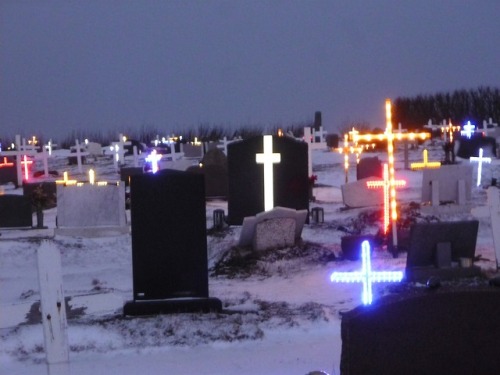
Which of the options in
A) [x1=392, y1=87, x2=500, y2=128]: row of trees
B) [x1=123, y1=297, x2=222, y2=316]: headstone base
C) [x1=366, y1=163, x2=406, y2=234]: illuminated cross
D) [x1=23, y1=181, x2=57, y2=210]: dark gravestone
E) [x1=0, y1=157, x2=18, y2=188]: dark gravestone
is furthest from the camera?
[x1=392, y1=87, x2=500, y2=128]: row of trees

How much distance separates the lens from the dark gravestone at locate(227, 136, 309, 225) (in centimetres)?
1521

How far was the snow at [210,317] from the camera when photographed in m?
7.47

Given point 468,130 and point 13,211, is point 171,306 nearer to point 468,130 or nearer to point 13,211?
point 13,211

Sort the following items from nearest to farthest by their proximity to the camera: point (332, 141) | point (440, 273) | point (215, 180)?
point (440, 273) → point (215, 180) → point (332, 141)

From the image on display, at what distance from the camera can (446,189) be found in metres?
16.8

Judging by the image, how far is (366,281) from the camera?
28.3ft

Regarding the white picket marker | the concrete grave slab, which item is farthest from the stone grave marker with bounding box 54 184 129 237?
the white picket marker

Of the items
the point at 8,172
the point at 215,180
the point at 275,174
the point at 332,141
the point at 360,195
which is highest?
the point at 332,141

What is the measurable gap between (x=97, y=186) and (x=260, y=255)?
14.4 feet

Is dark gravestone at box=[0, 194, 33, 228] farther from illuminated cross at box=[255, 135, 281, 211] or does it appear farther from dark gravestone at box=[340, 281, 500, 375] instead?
dark gravestone at box=[340, 281, 500, 375]

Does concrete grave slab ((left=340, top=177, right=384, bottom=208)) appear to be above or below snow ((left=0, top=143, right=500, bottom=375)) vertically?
above

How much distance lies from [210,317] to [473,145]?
2149 cm

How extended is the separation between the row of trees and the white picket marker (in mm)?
40513

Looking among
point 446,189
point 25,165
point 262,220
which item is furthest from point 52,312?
point 25,165
